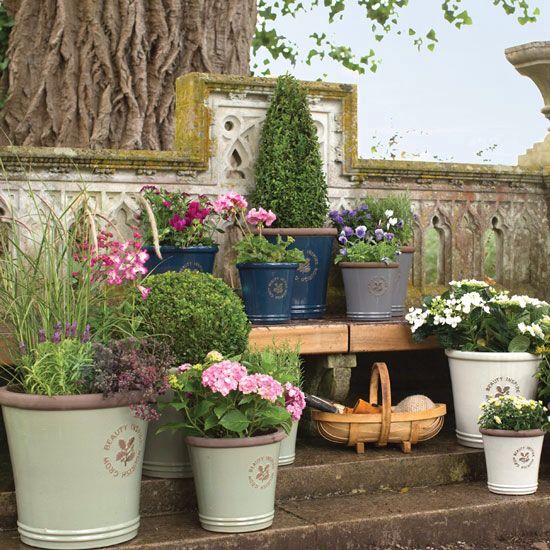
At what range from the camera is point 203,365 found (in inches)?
209

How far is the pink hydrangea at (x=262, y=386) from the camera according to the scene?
16.8 ft

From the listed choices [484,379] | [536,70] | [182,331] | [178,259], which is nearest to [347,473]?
[484,379]

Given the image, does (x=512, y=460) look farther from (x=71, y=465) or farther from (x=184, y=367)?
(x=71, y=465)

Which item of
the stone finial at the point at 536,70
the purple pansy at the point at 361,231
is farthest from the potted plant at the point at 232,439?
the stone finial at the point at 536,70

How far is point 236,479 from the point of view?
17.1 ft

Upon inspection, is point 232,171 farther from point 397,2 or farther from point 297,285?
point 397,2

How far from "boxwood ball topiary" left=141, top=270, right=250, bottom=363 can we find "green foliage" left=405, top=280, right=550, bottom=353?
1322 millimetres

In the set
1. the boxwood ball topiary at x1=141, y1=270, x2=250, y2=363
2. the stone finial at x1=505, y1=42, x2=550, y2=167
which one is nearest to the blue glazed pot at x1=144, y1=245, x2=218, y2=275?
the boxwood ball topiary at x1=141, y1=270, x2=250, y2=363

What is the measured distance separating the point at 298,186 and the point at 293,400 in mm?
1858

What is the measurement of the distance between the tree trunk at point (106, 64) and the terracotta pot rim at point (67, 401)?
4104 millimetres

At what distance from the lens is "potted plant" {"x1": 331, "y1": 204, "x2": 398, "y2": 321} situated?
6.87 meters

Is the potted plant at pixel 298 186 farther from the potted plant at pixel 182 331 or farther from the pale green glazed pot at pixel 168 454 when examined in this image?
the pale green glazed pot at pixel 168 454

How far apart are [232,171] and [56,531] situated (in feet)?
9.43

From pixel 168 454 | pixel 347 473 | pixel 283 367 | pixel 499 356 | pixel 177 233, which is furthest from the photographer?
pixel 177 233
